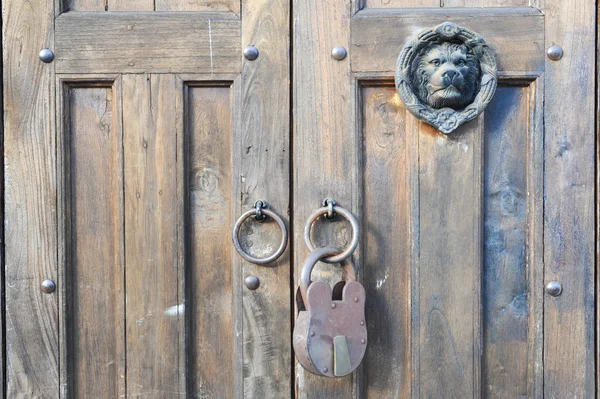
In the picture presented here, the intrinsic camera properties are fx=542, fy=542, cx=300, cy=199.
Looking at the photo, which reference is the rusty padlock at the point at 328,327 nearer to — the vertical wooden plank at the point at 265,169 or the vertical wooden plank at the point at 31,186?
the vertical wooden plank at the point at 265,169

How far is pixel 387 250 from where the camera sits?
0.99 m

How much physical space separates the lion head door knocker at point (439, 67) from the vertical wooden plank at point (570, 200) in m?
0.12

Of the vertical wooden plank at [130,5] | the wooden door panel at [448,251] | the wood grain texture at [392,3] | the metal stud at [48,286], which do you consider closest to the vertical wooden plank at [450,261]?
the wooden door panel at [448,251]

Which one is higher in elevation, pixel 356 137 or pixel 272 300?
pixel 356 137

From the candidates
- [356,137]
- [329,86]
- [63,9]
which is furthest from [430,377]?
[63,9]

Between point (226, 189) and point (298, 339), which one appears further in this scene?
point (226, 189)

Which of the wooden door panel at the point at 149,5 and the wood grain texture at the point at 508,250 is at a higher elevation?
the wooden door panel at the point at 149,5

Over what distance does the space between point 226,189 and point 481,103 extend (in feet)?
1.58

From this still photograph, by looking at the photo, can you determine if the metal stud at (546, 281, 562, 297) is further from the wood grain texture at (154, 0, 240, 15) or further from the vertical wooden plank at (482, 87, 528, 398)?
Result: the wood grain texture at (154, 0, 240, 15)

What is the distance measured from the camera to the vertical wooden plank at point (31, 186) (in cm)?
99

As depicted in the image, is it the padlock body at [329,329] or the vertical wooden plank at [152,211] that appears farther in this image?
the vertical wooden plank at [152,211]

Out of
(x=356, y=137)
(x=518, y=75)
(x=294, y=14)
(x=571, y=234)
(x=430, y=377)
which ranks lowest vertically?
(x=430, y=377)

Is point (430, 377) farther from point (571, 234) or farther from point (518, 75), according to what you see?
point (518, 75)

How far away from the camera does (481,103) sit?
0.95 m
